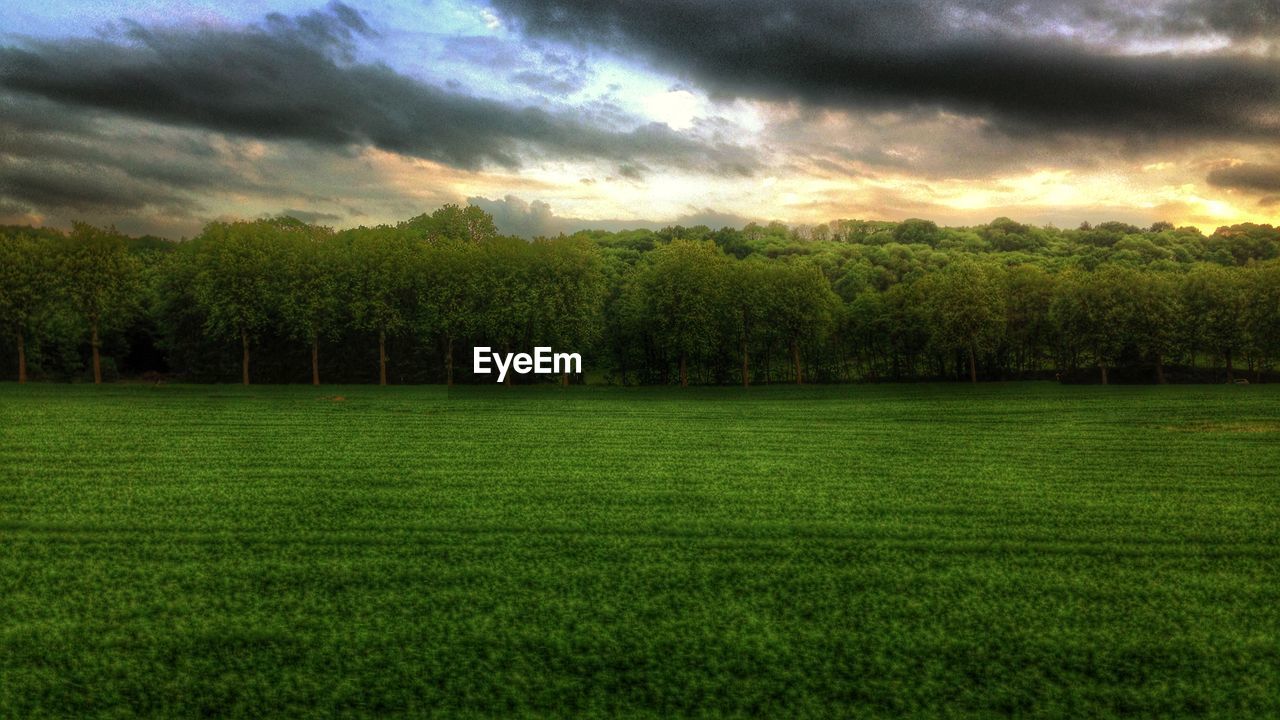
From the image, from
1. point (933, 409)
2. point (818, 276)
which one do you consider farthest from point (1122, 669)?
point (818, 276)

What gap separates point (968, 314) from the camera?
175ft

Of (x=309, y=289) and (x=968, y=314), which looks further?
(x=968, y=314)

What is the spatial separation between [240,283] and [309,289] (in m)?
4.20

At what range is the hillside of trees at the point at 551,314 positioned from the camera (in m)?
48.1

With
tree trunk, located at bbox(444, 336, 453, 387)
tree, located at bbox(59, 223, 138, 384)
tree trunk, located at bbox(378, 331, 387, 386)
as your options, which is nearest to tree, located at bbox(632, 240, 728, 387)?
tree trunk, located at bbox(444, 336, 453, 387)

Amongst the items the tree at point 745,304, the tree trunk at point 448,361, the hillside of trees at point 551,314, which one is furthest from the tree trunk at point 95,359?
the tree at point 745,304

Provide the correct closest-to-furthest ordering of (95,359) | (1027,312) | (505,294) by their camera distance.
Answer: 1. (95,359)
2. (505,294)
3. (1027,312)

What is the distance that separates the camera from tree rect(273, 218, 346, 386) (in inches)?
1865

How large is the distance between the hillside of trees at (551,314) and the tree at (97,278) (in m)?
0.13

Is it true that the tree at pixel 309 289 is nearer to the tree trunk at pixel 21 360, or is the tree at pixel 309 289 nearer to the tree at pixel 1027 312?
the tree trunk at pixel 21 360

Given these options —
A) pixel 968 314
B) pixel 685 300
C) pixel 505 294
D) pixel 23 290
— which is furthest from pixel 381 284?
pixel 968 314

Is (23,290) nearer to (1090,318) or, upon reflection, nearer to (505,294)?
(505,294)

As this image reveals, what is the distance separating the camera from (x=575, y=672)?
6.02 m

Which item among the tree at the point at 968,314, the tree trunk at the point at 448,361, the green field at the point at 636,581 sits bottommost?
the green field at the point at 636,581
